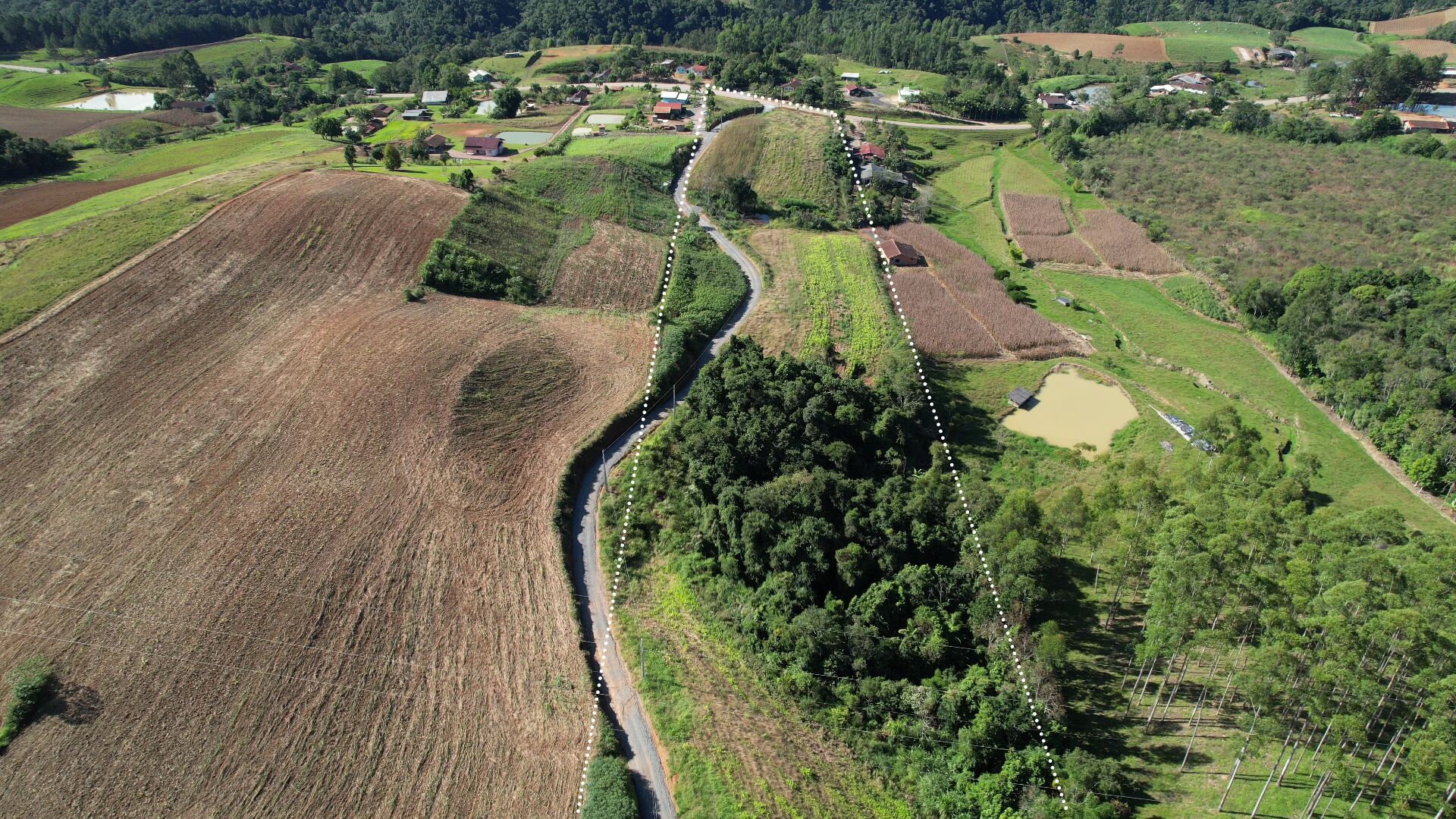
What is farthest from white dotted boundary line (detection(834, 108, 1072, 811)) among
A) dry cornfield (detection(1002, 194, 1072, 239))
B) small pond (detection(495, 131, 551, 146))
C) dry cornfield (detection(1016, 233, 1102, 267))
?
small pond (detection(495, 131, 551, 146))

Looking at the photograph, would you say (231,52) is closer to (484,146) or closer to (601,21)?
(601,21)

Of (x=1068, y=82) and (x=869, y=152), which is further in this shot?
(x=1068, y=82)

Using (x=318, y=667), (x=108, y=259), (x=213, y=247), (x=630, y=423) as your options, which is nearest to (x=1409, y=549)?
(x=630, y=423)

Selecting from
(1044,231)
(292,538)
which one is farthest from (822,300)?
(292,538)

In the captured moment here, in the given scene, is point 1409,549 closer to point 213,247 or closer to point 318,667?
point 318,667

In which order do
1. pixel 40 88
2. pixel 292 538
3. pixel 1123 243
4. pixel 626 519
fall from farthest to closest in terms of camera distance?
pixel 40 88 → pixel 1123 243 → pixel 626 519 → pixel 292 538

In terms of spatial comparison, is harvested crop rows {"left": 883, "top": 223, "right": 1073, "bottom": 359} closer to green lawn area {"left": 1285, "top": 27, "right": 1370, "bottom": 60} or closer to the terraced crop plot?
the terraced crop plot
